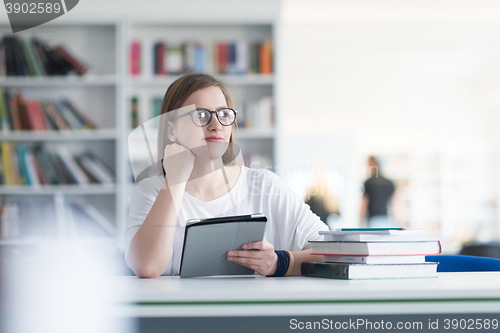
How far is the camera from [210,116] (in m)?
1.64

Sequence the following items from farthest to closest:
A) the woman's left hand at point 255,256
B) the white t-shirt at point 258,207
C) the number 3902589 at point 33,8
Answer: the number 3902589 at point 33,8 < the white t-shirt at point 258,207 < the woman's left hand at point 255,256

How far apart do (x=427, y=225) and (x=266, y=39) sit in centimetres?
524

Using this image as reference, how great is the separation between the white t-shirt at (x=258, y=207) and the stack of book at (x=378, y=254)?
0.35 metres

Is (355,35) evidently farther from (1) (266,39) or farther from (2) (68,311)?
(2) (68,311)

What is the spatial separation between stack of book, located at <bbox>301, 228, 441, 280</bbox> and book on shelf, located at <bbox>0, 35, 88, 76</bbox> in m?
3.17

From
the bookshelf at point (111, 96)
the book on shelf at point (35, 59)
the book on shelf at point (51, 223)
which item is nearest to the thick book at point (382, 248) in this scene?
the bookshelf at point (111, 96)

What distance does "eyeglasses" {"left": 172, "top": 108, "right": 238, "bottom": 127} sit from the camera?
1.64m

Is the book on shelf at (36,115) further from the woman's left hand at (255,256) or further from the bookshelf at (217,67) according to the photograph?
the woman's left hand at (255,256)

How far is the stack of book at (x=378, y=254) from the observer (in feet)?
4.17

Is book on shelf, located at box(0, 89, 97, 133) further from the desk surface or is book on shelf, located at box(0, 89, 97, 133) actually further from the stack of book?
the desk surface

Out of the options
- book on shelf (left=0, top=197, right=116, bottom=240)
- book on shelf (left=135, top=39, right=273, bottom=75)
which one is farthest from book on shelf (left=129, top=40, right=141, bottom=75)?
book on shelf (left=0, top=197, right=116, bottom=240)

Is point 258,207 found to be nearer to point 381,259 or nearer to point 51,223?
point 381,259

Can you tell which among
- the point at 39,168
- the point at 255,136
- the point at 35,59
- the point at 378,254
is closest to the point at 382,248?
the point at 378,254

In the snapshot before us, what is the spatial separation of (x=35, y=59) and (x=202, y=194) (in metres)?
2.75
